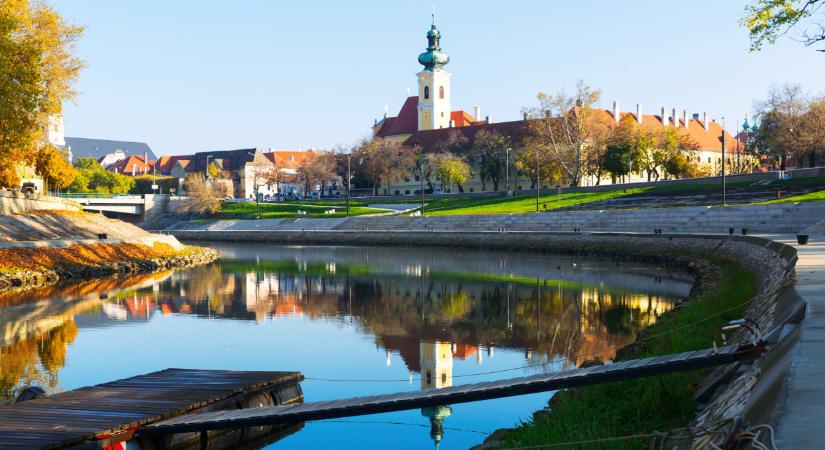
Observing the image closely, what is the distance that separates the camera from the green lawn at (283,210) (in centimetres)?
9531

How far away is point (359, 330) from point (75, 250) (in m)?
28.5

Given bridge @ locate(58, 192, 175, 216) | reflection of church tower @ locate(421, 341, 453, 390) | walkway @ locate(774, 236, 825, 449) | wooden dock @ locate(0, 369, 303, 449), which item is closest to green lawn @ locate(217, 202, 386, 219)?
bridge @ locate(58, 192, 175, 216)

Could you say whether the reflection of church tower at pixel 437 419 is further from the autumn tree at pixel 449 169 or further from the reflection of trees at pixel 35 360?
the autumn tree at pixel 449 169

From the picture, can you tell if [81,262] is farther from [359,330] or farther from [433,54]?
[433,54]

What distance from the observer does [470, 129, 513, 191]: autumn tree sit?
380 ft

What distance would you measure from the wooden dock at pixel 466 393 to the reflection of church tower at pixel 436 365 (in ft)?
16.0

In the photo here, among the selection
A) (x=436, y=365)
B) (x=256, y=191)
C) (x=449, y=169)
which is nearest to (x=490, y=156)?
(x=449, y=169)

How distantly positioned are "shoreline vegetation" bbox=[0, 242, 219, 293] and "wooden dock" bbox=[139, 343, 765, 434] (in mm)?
28799

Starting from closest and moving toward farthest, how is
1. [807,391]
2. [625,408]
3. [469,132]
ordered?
1. [807,391]
2. [625,408]
3. [469,132]

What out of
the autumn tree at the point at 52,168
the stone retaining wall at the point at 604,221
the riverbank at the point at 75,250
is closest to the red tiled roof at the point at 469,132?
the stone retaining wall at the point at 604,221

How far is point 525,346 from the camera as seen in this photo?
19.9 meters

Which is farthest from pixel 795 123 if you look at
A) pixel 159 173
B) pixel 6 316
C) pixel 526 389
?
pixel 159 173

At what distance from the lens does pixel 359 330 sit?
23.6 meters

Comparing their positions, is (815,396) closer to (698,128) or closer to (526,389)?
(526,389)
